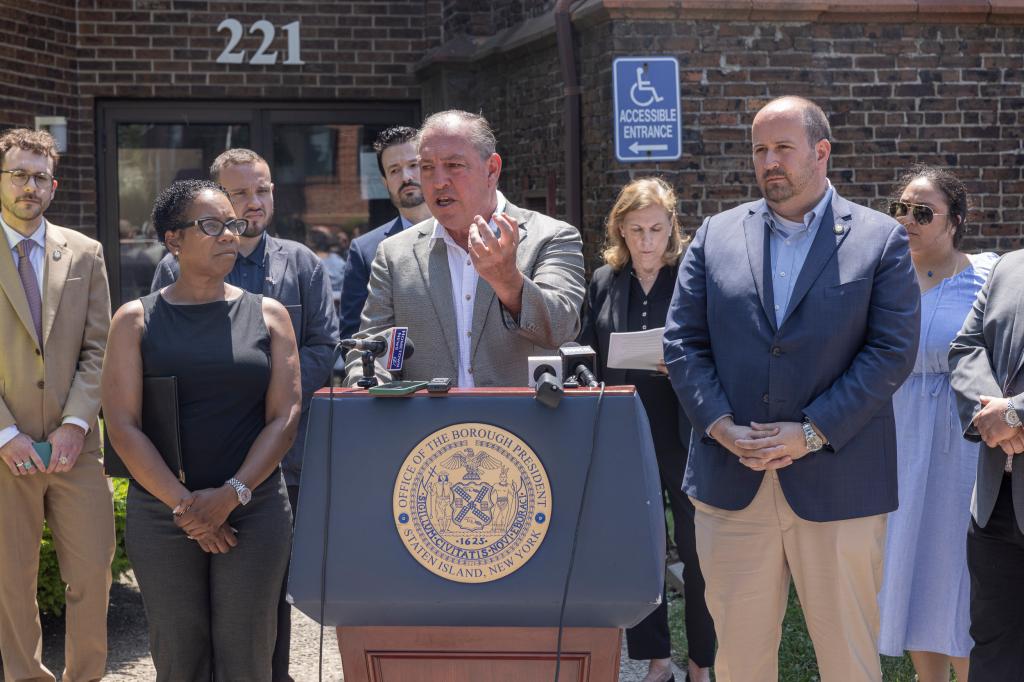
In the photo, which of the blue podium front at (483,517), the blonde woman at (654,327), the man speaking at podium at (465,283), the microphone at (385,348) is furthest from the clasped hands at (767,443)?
the blonde woman at (654,327)

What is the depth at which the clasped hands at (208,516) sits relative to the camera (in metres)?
3.73

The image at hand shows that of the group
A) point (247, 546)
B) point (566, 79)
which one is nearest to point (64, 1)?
point (566, 79)

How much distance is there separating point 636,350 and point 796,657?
163cm

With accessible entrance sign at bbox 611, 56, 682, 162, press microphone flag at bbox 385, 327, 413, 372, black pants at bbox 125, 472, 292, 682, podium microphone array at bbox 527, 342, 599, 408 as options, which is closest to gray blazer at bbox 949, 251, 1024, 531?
podium microphone array at bbox 527, 342, 599, 408

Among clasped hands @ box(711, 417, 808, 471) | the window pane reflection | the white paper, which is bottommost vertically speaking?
clasped hands @ box(711, 417, 808, 471)

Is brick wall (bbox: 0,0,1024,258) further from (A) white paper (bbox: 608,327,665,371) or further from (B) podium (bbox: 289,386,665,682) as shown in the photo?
(B) podium (bbox: 289,386,665,682)

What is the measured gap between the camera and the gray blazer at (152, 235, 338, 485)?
190 inches

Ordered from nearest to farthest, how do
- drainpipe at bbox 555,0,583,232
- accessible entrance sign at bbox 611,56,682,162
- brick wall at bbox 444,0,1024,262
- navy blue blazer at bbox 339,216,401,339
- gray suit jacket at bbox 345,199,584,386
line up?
gray suit jacket at bbox 345,199,584,386, navy blue blazer at bbox 339,216,401,339, accessible entrance sign at bbox 611,56,682,162, brick wall at bbox 444,0,1024,262, drainpipe at bbox 555,0,583,232

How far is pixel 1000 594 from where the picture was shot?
389cm

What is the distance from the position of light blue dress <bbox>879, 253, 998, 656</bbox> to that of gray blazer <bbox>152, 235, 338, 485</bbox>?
225 centimetres

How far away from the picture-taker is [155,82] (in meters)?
9.77

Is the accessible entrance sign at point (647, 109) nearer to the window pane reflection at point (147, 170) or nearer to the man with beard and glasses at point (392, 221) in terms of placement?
the man with beard and glasses at point (392, 221)

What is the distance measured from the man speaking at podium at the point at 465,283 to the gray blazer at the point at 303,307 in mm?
1311

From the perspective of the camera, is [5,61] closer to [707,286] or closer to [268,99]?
[268,99]
